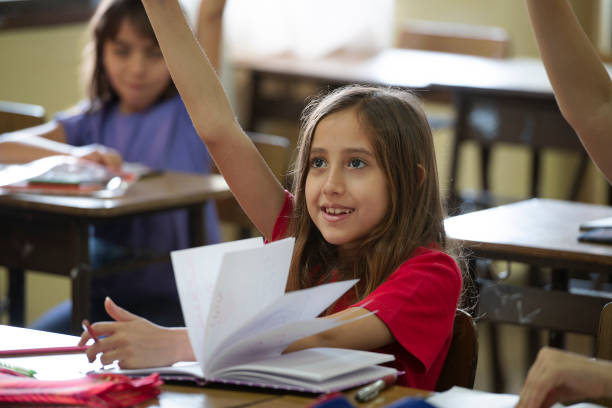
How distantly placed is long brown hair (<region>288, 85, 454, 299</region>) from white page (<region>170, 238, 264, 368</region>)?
39 centimetres

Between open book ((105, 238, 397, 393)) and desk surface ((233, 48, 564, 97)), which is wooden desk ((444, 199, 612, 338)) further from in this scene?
Result: desk surface ((233, 48, 564, 97))

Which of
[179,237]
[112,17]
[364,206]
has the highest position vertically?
[112,17]

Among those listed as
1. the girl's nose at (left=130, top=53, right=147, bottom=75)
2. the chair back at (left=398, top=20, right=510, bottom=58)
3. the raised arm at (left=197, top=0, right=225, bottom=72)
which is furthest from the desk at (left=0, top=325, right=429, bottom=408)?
the chair back at (left=398, top=20, right=510, bottom=58)

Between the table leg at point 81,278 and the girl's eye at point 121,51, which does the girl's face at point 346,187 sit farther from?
the girl's eye at point 121,51

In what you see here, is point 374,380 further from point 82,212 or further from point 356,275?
point 82,212

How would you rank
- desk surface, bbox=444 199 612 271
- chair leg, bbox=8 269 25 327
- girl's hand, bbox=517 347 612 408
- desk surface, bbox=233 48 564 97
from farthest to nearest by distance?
desk surface, bbox=233 48 564 97, chair leg, bbox=8 269 25 327, desk surface, bbox=444 199 612 271, girl's hand, bbox=517 347 612 408

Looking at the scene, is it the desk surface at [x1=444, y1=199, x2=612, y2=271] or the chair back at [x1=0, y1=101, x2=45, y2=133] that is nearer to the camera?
the desk surface at [x1=444, y1=199, x2=612, y2=271]

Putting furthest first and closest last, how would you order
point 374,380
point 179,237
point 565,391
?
point 179,237 < point 374,380 < point 565,391

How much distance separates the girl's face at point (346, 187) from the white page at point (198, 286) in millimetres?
385

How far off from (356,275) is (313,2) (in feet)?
11.5

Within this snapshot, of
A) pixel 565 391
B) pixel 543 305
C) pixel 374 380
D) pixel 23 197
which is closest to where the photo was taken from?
pixel 565 391

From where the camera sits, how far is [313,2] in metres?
4.80

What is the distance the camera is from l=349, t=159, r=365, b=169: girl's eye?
4.87 ft

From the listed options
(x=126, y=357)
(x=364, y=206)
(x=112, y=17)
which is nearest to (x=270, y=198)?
(x=364, y=206)
